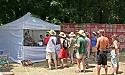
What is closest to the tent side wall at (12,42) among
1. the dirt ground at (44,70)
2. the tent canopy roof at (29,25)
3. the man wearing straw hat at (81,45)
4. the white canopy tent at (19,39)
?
the white canopy tent at (19,39)

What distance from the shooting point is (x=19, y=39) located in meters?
15.2

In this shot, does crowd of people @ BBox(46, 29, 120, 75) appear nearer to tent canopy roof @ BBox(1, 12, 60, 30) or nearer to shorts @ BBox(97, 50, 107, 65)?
shorts @ BBox(97, 50, 107, 65)

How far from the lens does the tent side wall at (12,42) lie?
15188 mm

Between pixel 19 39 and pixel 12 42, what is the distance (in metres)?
0.71

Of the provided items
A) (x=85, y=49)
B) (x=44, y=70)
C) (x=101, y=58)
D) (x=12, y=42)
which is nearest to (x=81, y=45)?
(x=85, y=49)

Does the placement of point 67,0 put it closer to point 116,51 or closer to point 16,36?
point 16,36

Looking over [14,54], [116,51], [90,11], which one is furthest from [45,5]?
[116,51]

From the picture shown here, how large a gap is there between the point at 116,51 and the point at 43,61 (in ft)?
19.1

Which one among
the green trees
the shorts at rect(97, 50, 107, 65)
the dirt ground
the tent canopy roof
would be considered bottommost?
the dirt ground

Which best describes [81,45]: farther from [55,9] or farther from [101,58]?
[55,9]

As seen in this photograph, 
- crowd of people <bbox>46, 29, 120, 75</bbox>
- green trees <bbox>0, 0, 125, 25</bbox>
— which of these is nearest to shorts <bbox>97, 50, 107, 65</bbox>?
crowd of people <bbox>46, 29, 120, 75</bbox>

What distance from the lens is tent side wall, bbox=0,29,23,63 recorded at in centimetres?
1519

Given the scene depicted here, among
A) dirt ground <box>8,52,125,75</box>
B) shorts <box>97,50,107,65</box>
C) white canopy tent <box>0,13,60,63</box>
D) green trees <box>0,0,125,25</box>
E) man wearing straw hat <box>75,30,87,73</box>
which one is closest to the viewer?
shorts <box>97,50,107,65</box>

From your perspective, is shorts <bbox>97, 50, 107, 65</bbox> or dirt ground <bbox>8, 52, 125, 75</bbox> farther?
dirt ground <bbox>8, 52, 125, 75</bbox>
